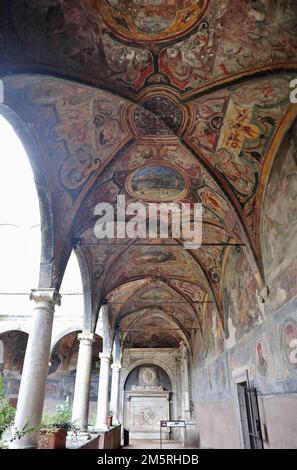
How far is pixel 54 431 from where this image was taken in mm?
6336

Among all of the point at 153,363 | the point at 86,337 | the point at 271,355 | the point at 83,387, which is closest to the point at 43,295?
the point at 86,337

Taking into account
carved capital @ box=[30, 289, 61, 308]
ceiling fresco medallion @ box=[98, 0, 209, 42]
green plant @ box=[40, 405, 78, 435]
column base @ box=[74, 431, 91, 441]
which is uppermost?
ceiling fresco medallion @ box=[98, 0, 209, 42]

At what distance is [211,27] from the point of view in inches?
203

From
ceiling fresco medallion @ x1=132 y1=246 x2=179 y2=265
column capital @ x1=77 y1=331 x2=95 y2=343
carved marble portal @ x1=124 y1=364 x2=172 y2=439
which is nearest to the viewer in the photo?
column capital @ x1=77 y1=331 x2=95 y2=343

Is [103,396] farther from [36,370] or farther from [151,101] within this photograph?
[151,101]

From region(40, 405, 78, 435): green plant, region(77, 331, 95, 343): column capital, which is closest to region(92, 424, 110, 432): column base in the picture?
region(77, 331, 95, 343): column capital

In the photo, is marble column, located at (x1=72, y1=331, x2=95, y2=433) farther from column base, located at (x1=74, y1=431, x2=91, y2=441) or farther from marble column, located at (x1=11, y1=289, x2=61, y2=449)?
marble column, located at (x1=11, y1=289, x2=61, y2=449)

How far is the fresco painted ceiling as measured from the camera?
490cm

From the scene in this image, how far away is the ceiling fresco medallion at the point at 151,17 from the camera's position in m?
4.93

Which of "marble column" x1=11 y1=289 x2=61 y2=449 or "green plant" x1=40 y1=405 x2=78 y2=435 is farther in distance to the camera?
"green plant" x1=40 y1=405 x2=78 y2=435

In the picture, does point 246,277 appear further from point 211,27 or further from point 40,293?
point 211,27

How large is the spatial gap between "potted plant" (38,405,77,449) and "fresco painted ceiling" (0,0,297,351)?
2.77 metres

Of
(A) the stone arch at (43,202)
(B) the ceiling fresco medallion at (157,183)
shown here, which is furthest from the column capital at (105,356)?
(A) the stone arch at (43,202)

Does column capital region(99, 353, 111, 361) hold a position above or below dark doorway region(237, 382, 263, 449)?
above
